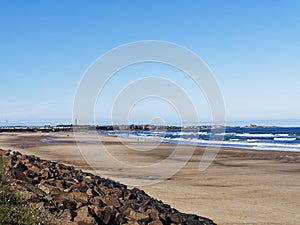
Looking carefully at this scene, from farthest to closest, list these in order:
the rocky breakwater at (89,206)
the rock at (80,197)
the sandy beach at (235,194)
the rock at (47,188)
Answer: the sandy beach at (235,194)
the rock at (47,188)
the rock at (80,197)
the rocky breakwater at (89,206)

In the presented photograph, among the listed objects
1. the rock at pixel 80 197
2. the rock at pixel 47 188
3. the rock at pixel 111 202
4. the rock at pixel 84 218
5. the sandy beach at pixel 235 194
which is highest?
the rock at pixel 47 188

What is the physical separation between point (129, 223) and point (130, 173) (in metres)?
12.8

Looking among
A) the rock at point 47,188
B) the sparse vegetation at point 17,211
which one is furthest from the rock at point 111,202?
the sparse vegetation at point 17,211

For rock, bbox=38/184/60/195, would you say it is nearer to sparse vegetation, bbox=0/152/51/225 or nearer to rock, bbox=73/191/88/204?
rock, bbox=73/191/88/204

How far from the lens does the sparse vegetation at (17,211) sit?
602 cm

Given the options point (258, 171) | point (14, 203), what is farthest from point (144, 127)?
point (14, 203)

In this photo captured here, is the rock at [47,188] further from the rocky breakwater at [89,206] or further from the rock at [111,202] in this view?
the rock at [111,202]

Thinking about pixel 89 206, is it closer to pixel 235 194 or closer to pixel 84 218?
pixel 84 218

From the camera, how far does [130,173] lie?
1969cm

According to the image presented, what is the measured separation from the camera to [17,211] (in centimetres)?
642

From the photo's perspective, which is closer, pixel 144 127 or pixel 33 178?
pixel 33 178

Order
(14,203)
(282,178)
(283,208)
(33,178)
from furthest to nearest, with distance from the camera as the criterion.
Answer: (282,178)
(283,208)
(33,178)
(14,203)

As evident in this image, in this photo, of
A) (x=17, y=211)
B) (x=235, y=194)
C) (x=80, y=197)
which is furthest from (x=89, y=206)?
(x=235, y=194)

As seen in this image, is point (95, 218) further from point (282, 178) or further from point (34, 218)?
point (282, 178)
